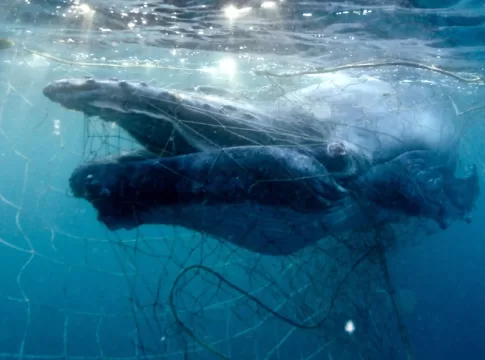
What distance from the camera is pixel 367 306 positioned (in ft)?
23.8

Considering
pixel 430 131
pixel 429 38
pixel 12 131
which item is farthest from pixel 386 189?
pixel 12 131

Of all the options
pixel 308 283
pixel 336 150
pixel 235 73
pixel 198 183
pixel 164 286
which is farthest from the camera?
pixel 164 286

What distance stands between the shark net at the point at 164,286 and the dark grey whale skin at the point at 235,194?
489 mm

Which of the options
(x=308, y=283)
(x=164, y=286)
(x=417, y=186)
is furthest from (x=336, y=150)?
(x=164, y=286)

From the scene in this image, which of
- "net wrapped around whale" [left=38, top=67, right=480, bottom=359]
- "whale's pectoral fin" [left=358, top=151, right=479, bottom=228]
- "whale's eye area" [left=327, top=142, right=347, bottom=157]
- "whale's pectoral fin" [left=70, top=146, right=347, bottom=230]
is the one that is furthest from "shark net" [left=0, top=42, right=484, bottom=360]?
"whale's eye area" [left=327, top=142, right=347, bottom=157]

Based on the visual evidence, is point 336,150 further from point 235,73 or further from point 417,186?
point 235,73

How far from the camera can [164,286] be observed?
94.5 feet

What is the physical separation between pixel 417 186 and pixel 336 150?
2.39 m

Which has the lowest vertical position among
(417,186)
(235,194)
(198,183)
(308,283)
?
(308,283)

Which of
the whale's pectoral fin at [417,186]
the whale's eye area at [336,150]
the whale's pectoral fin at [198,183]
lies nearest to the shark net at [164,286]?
the whale's pectoral fin at [198,183]

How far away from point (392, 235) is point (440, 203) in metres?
1.15

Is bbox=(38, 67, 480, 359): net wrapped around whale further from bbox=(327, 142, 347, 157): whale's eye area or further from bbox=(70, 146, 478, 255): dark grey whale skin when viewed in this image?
bbox=(327, 142, 347, 157): whale's eye area

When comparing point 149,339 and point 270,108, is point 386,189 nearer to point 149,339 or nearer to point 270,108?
point 270,108

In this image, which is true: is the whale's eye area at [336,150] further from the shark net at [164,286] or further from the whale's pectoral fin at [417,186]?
the shark net at [164,286]
